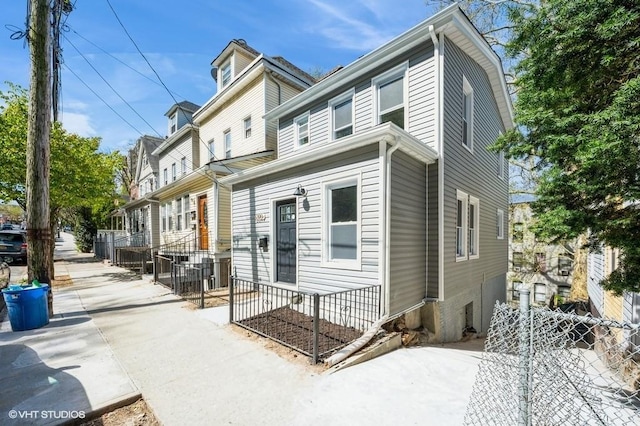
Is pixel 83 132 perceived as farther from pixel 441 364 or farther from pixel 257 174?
pixel 441 364

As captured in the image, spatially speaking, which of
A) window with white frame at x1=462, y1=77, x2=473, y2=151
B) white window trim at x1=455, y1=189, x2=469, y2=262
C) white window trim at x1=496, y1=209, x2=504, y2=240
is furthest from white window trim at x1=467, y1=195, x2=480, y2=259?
white window trim at x1=496, y1=209, x2=504, y2=240

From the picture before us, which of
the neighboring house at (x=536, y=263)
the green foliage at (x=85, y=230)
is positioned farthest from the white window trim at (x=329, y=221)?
the green foliage at (x=85, y=230)

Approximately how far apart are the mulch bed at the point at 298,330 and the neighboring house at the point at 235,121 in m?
5.43

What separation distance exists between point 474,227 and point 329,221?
16.3 feet

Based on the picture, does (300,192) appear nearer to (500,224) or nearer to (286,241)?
(286,241)

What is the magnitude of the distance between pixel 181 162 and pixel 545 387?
58.8 feet

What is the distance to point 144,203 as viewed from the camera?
1875 cm

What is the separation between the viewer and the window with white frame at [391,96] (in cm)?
706

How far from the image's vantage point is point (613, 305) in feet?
23.2

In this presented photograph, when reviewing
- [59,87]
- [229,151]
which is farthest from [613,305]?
[59,87]

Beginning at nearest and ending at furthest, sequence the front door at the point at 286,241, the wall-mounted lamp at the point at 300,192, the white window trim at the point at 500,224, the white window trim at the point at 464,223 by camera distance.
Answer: the wall-mounted lamp at the point at 300,192 < the front door at the point at 286,241 < the white window trim at the point at 464,223 < the white window trim at the point at 500,224

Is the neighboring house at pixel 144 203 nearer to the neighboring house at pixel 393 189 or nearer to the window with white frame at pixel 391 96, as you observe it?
the neighboring house at pixel 393 189

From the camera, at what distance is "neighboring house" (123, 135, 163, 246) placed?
1780 cm

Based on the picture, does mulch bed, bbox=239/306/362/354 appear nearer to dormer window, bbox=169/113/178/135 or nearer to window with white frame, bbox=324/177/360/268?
window with white frame, bbox=324/177/360/268
